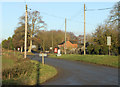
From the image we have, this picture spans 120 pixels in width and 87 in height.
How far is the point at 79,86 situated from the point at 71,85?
0.47m

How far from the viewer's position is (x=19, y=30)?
65625 millimetres

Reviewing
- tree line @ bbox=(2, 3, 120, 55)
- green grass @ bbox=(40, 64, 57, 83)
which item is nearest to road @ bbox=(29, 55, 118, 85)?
green grass @ bbox=(40, 64, 57, 83)

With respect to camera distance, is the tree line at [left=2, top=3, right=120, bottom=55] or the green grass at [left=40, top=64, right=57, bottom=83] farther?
the tree line at [left=2, top=3, right=120, bottom=55]

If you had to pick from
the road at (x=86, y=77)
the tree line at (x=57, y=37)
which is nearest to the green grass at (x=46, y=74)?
the road at (x=86, y=77)

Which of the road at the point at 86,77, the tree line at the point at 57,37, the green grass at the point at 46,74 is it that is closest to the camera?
the road at the point at 86,77

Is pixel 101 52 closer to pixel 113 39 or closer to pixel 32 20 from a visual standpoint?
pixel 113 39

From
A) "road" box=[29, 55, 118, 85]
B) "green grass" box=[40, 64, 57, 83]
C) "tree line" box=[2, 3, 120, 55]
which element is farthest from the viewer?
"tree line" box=[2, 3, 120, 55]

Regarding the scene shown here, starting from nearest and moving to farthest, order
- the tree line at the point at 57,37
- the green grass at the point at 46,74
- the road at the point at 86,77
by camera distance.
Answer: the road at the point at 86,77 → the green grass at the point at 46,74 → the tree line at the point at 57,37

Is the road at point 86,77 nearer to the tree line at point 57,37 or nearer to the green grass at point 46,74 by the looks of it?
the green grass at point 46,74

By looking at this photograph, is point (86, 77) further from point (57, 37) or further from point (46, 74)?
point (57, 37)

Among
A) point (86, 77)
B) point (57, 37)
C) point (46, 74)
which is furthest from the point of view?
point (57, 37)

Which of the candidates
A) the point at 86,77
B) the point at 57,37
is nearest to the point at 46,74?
the point at 86,77

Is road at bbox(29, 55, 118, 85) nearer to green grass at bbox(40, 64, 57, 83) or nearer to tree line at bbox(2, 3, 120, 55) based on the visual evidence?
green grass at bbox(40, 64, 57, 83)

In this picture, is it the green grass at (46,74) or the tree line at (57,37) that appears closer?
the green grass at (46,74)
